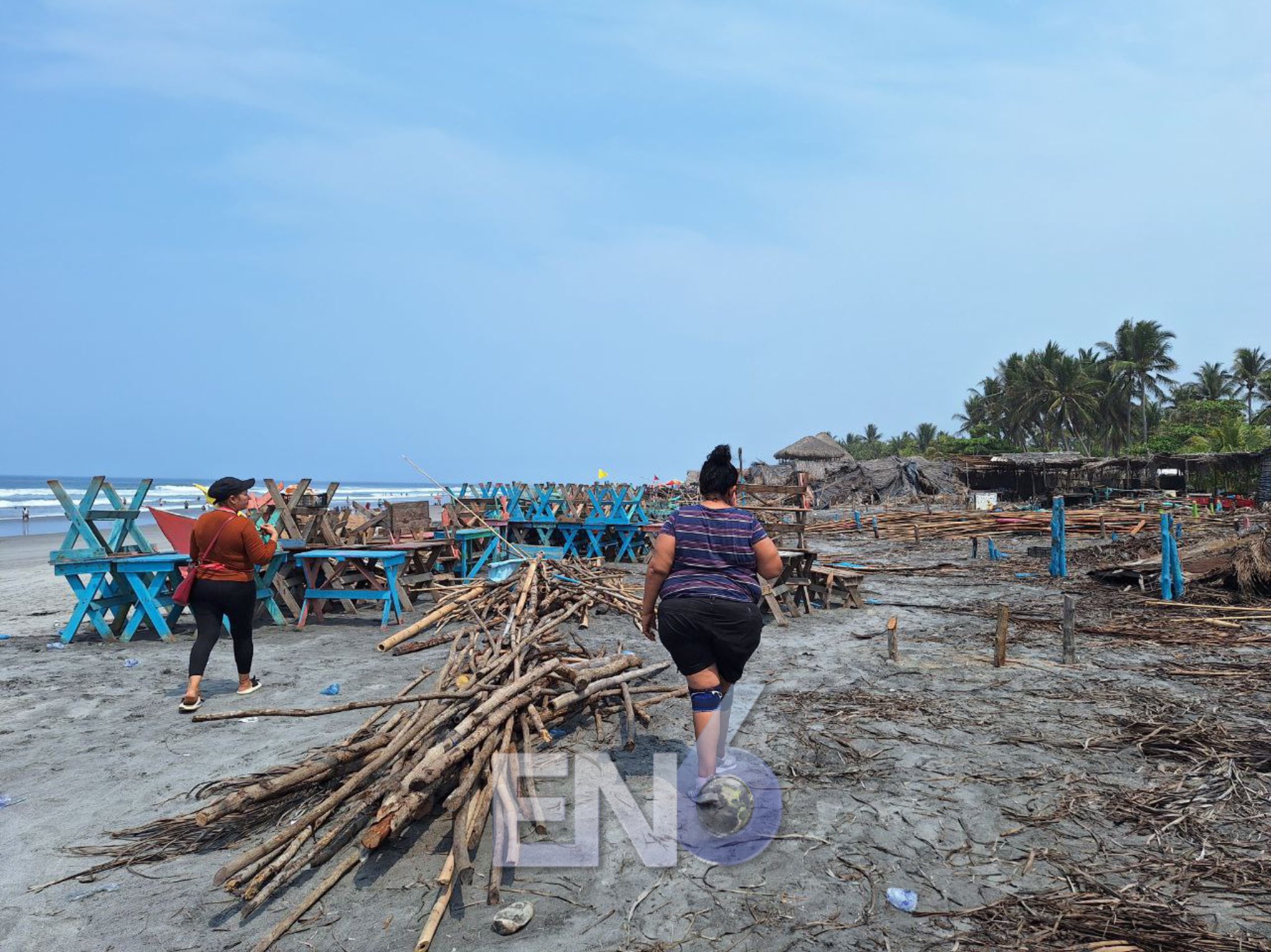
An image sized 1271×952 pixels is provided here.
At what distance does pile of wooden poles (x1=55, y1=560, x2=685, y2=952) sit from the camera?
329 cm

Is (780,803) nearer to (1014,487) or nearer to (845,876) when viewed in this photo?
(845,876)

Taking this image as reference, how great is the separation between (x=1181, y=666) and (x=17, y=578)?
2122cm

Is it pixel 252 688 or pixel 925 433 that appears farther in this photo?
pixel 925 433

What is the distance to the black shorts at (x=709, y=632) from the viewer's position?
12.6 ft

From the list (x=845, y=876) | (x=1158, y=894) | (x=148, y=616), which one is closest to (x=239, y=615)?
(x=148, y=616)

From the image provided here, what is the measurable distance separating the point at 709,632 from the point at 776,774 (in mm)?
1380

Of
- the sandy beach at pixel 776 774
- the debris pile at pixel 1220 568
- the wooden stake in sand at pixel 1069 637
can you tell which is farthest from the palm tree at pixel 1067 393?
the wooden stake in sand at pixel 1069 637

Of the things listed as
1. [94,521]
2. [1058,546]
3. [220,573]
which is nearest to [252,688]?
[220,573]

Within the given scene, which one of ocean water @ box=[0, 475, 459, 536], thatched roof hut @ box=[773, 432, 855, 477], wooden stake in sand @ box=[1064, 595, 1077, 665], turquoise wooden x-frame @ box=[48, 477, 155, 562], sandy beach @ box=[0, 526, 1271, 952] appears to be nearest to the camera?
sandy beach @ box=[0, 526, 1271, 952]

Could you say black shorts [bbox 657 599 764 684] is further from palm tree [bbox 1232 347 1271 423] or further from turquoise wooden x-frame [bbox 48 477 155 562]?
palm tree [bbox 1232 347 1271 423]

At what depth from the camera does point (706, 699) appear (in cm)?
389

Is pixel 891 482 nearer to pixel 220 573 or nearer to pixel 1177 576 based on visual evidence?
pixel 1177 576

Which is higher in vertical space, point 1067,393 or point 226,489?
point 1067,393

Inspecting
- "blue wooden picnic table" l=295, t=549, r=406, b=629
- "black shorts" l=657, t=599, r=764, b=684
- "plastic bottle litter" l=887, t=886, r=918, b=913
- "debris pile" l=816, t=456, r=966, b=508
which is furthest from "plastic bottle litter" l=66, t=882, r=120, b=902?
"debris pile" l=816, t=456, r=966, b=508
